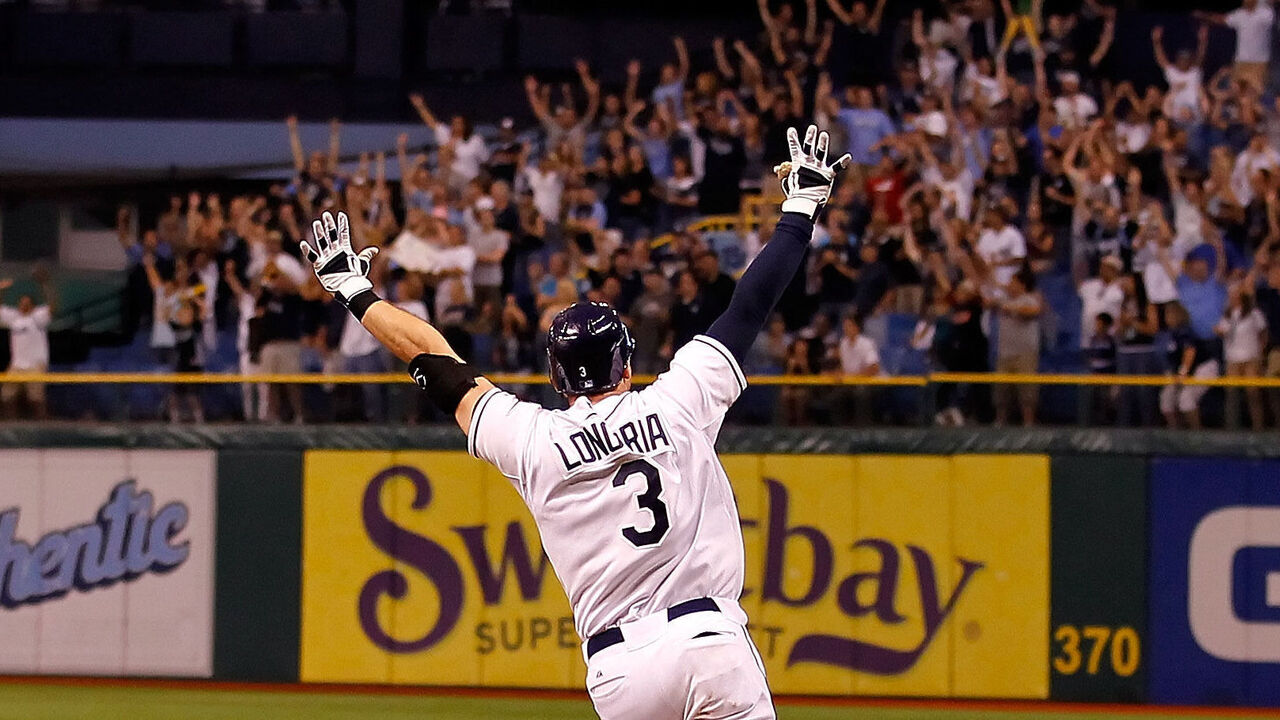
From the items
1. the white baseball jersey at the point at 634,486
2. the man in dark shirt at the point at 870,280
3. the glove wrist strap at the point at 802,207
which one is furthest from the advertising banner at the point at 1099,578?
the white baseball jersey at the point at 634,486

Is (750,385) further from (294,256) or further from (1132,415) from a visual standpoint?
(294,256)

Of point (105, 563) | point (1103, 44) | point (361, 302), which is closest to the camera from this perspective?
point (361, 302)

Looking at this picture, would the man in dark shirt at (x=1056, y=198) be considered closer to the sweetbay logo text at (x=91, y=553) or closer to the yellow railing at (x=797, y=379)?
the yellow railing at (x=797, y=379)

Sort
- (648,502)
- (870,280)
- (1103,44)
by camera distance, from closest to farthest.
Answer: (648,502)
(870,280)
(1103,44)

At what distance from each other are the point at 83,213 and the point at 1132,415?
14197 mm

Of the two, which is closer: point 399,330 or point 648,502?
point 648,502

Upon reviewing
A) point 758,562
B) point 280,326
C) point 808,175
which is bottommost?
point 758,562

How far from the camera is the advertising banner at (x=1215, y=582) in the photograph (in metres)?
12.4

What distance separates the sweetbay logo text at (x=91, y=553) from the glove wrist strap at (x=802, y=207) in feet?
29.8

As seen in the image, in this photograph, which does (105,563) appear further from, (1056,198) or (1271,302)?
(1271,302)

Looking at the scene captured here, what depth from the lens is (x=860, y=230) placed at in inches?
581

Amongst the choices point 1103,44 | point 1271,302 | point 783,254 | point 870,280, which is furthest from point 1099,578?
point 783,254

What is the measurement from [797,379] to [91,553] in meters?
5.67

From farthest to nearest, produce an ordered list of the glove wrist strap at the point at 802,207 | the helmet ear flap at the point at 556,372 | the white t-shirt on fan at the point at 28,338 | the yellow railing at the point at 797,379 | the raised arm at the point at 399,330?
the white t-shirt on fan at the point at 28,338 < the yellow railing at the point at 797,379 < the glove wrist strap at the point at 802,207 < the raised arm at the point at 399,330 < the helmet ear flap at the point at 556,372
